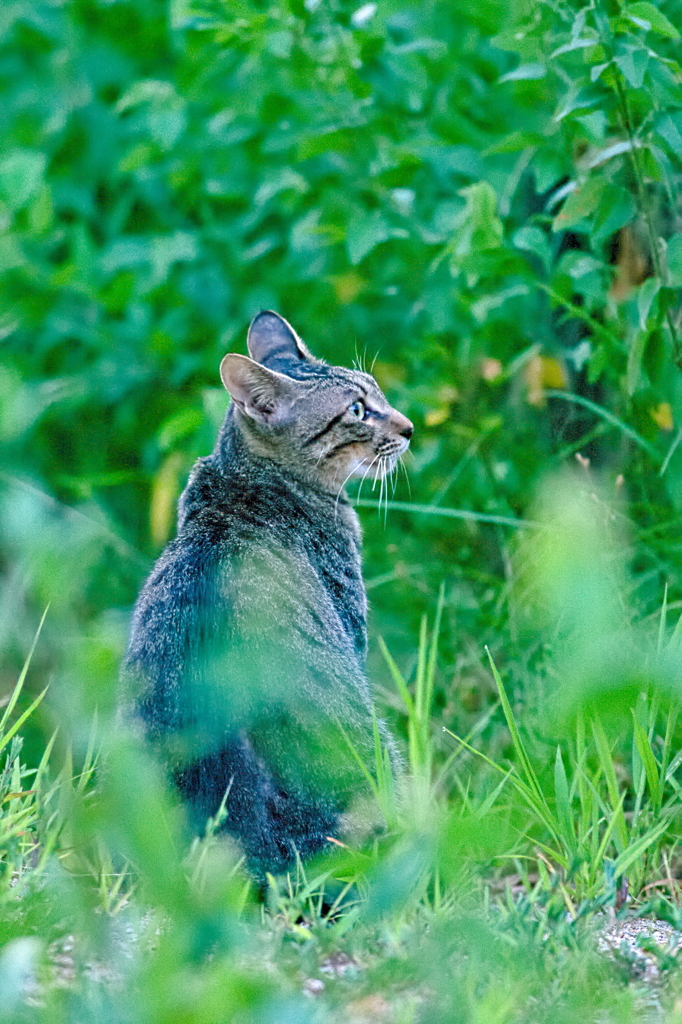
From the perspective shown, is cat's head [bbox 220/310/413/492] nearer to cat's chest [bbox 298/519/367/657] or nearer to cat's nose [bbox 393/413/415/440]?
cat's nose [bbox 393/413/415/440]

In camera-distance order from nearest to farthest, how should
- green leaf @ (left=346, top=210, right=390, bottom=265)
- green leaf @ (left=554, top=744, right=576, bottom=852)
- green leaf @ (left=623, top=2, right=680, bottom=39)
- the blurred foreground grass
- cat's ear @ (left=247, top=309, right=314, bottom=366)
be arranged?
the blurred foreground grass < green leaf @ (left=554, top=744, right=576, bottom=852) < green leaf @ (left=623, top=2, right=680, bottom=39) < cat's ear @ (left=247, top=309, right=314, bottom=366) < green leaf @ (left=346, top=210, right=390, bottom=265)

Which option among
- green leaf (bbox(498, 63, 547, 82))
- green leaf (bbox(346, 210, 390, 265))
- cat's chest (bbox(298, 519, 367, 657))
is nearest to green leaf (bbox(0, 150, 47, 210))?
green leaf (bbox(346, 210, 390, 265))

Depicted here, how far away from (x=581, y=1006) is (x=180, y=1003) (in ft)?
2.13

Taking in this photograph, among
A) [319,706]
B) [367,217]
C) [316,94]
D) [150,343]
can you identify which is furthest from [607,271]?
[150,343]

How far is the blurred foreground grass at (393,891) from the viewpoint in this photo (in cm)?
132

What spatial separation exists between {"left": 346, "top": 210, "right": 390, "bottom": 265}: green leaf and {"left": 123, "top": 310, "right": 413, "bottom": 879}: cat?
32.3 inches

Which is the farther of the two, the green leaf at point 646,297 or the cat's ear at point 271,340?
the cat's ear at point 271,340

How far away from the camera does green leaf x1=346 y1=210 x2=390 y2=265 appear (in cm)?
370

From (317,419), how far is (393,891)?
195 centimetres

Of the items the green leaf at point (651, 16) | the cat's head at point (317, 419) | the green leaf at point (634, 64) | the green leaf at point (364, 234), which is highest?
the green leaf at point (651, 16)

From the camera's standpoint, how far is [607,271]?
348 centimetres

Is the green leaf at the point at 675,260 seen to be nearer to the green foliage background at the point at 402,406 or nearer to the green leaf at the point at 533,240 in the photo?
the green foliage background at the point at 402,406

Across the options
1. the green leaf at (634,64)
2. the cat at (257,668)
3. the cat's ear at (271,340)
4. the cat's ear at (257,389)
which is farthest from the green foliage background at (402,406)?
the cat's ear at (257,389)

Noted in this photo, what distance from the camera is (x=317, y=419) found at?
3240mm
